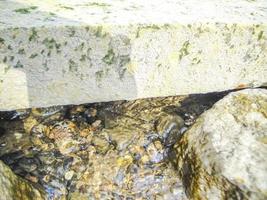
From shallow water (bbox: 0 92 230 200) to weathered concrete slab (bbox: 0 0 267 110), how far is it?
0.40 metres

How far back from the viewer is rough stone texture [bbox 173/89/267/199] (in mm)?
2334

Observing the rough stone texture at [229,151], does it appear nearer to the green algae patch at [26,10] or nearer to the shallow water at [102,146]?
the shallow water at [102,146]

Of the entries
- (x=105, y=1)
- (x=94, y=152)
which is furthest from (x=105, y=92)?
(x=105, y=1)

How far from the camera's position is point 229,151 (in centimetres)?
253

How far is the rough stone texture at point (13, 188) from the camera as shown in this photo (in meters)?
2.15

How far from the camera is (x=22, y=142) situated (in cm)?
313

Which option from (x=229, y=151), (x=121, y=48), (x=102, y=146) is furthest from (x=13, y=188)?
(x=229, y=151)

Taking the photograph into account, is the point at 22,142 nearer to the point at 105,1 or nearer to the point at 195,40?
the point at 105,1

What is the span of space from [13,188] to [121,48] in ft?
4.66

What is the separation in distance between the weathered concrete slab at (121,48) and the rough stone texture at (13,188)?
75 centimetres

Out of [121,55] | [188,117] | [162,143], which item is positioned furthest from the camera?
[188,117]

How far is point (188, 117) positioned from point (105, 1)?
1548mm

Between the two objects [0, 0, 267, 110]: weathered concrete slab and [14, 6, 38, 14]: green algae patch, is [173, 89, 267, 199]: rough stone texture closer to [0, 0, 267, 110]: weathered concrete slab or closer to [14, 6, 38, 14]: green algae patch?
[0, 0, 267, 110]: weathered concrete slab

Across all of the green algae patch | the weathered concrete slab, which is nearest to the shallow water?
the weathered concrete slab
